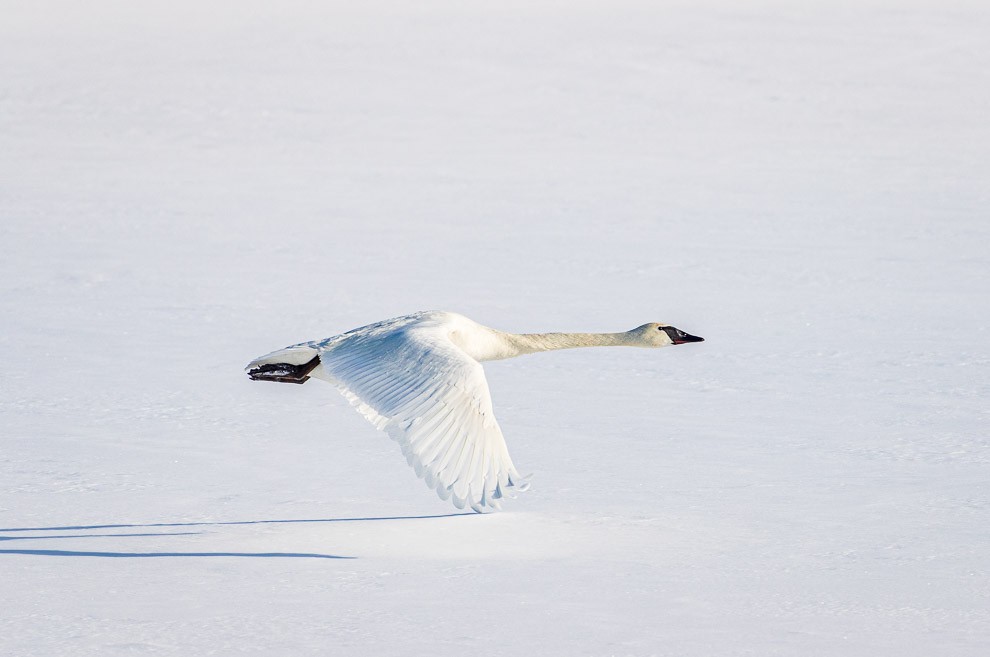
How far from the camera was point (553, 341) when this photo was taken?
24.4ft

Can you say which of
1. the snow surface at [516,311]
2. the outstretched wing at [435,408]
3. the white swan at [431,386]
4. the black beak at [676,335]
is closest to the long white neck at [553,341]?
the white swan at [431,386]

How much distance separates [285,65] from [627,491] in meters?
13.5

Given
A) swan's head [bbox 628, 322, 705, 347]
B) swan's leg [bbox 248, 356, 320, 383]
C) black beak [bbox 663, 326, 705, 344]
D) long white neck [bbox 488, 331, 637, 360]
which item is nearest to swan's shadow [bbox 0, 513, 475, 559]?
swan's leg [bbox 248, 356, 320, 383]

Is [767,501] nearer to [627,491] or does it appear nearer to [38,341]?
[627,491]

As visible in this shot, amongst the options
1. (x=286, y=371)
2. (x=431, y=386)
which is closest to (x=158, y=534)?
(x=286, y=371)

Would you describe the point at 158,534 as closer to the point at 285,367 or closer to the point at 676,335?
the point at 285,367

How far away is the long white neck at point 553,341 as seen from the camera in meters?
7.22

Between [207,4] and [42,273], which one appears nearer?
[42,273]

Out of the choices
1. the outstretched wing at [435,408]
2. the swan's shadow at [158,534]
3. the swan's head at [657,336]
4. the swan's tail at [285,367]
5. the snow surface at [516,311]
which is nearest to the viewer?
the outstretched wing at [435,408]

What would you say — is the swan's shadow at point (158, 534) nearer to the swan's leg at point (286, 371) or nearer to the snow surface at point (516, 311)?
the snow surface at point (516, 311)

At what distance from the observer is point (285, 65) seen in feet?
63.2

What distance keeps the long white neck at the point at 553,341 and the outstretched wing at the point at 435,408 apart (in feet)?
3.00

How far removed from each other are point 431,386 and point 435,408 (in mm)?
153

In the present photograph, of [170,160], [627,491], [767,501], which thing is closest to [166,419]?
[627,491]
